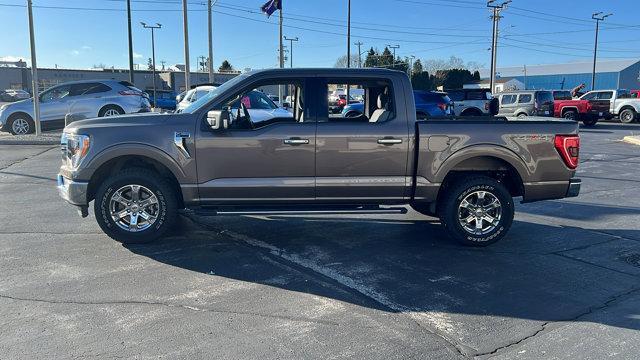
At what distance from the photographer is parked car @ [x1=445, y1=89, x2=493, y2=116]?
26094 mm

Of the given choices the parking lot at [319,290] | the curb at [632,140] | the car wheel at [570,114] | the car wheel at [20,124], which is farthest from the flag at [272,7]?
the parking lot at [319,290]

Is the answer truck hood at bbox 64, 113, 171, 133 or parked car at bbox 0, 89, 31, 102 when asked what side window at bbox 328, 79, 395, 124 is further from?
parked car at bbox 0, 89, 31, 102

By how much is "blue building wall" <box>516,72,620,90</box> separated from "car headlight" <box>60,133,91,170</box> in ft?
289

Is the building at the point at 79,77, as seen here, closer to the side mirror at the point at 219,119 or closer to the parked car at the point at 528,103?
the parked car at the point at 528,103

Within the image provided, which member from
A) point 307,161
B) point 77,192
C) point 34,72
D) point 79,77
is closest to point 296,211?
point 307,161

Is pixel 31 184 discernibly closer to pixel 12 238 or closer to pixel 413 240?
pixel 12 238

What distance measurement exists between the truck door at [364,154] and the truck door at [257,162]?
14cm

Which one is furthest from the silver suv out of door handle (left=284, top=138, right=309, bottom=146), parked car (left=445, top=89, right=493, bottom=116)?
parked car (left=445, top=89, right=493, bottom=116)

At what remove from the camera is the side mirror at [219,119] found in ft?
17.9

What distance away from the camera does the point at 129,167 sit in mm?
5867

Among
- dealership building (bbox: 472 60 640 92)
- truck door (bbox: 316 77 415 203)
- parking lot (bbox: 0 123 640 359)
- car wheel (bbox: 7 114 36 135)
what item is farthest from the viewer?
dealership building (bbox: 472 60 640 92)

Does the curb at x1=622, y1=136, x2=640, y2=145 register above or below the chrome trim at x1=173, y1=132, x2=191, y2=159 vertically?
below

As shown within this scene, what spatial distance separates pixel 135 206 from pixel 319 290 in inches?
97.7

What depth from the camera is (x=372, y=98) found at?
6.57 metres
